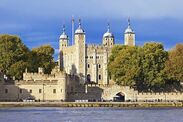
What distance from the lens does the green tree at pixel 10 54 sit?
121m

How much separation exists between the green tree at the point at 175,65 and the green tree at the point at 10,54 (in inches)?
848

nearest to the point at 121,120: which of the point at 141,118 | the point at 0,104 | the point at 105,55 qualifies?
the point at 141,118

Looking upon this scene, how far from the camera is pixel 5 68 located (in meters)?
122

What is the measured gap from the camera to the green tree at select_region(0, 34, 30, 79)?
398 ft

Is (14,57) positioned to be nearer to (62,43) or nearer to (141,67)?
(141,67)

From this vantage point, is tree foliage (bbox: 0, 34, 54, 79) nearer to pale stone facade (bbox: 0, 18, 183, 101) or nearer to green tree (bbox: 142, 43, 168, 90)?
pale stone facade (bbox: 0, 18, 183, 101)

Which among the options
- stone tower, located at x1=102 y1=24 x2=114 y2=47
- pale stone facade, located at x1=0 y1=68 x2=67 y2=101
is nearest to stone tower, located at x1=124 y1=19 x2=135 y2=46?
stone tower, located at x1=102 y1=24 x2=114 y2=47

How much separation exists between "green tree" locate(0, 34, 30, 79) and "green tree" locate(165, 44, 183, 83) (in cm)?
2154

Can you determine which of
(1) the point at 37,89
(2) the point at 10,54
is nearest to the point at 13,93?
(1) the point at 37,89

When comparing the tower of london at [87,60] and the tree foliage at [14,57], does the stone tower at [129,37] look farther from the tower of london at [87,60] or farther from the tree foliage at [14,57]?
the tree foliage at [14,57]

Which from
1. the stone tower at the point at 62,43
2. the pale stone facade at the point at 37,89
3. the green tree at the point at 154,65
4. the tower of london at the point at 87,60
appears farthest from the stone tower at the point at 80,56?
the pale stone facade at the point at 37,89

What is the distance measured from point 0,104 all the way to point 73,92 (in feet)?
47.3

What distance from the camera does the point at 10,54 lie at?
121312 millimetres

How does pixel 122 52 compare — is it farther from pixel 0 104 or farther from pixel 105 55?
pixel 0 104
